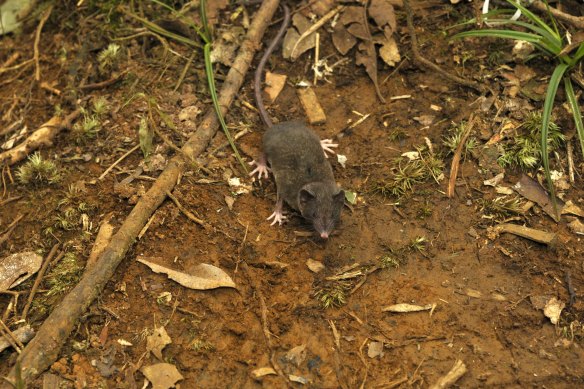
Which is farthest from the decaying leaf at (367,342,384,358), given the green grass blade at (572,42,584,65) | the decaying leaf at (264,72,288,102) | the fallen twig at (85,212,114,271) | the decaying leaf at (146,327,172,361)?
the green grass blade at (572,42,584,65)

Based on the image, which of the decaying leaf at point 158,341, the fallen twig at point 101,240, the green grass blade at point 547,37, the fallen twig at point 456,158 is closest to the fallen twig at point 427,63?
the fallen twig at point 456,158

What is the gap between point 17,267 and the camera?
4531 millimetres

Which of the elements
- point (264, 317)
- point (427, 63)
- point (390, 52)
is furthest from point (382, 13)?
point (264, 317)

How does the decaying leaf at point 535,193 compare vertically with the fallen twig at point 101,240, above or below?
below

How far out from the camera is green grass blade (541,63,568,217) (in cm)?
452

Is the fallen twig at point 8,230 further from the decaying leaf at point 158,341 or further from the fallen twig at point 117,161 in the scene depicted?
the decaying leaf at point 158,341

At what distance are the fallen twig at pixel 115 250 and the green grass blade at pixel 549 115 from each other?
9.07 ft

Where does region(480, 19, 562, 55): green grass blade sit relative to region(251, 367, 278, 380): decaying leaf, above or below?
above

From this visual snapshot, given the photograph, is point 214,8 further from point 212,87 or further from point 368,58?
point 368,58

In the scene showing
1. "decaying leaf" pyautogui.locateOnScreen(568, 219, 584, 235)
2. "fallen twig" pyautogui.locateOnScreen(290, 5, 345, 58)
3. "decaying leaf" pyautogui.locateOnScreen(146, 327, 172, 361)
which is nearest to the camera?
"decaying leaf" pyautogui.locateOnScreen(146, 327, 172, 361)

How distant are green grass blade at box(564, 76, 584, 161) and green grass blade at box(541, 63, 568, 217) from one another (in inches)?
3.3

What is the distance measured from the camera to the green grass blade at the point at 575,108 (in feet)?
15.6

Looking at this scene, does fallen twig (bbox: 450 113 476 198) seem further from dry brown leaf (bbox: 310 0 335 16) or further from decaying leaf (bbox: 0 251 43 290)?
decaying leaf (bbox: 0 251 43 290)

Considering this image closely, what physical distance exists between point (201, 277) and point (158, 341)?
570 millimetres
